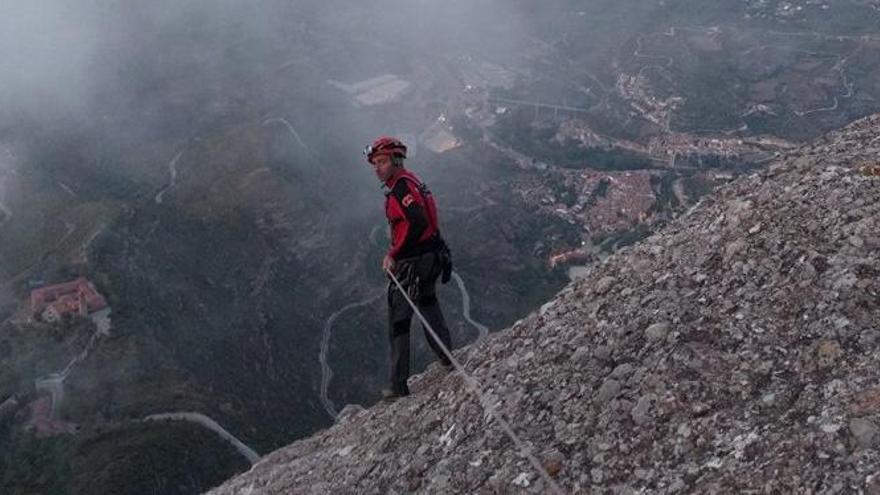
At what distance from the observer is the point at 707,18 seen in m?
136

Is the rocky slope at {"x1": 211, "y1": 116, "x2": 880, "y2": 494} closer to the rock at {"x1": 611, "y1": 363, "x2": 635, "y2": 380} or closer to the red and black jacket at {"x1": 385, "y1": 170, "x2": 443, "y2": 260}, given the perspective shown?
the rock at {"x1": 611, "y1": 363, "x2": 635, "y2": 380}

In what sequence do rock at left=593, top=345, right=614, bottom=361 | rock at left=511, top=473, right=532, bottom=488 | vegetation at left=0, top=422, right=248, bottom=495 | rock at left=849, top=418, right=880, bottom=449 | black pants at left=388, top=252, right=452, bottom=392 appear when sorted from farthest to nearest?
vegetation at left=0, top=422, right=248, bottom=495 → black pants at left=388, top=252, right=452, bottom=392 → rock at left=593, top=345, right=614, bottom=361 → rock at left=511, top=473, right=532, bottom=488 → rock at left=849, top=418, right=880, bottom=449

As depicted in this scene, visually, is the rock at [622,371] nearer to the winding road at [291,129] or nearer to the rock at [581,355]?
the rock at [581,355]

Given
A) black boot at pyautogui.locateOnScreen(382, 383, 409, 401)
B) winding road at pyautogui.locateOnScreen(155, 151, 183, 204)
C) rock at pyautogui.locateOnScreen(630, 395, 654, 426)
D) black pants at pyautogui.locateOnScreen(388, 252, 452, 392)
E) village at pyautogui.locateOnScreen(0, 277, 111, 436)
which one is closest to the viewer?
rock at pyautogui.locateOnScreen(630, 395, 654, 426)

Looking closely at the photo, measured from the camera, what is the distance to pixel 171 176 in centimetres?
8194

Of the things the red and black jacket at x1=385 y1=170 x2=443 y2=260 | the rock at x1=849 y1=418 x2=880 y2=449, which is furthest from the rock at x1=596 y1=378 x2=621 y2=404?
Result: the red and black jacket at x1=385 y1=170 x2=443 y2=260

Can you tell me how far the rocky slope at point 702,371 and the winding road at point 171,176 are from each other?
67.7 metres

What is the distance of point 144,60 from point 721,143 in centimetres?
7789

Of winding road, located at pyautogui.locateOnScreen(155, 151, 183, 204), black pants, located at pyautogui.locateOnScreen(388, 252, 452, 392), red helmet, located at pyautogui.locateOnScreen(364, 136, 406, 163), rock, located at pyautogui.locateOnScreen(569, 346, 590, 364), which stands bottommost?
rock, located at pyautogui.locateOnScreen(569, 346, 590, 364)

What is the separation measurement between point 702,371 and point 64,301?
5295 cm

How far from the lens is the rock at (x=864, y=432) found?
21.9 feet

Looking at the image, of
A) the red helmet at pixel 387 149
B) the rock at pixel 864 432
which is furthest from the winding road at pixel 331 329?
the rock at pixel 864 432

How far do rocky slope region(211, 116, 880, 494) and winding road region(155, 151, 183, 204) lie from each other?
2666 inches

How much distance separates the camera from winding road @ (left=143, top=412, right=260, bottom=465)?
148ft
